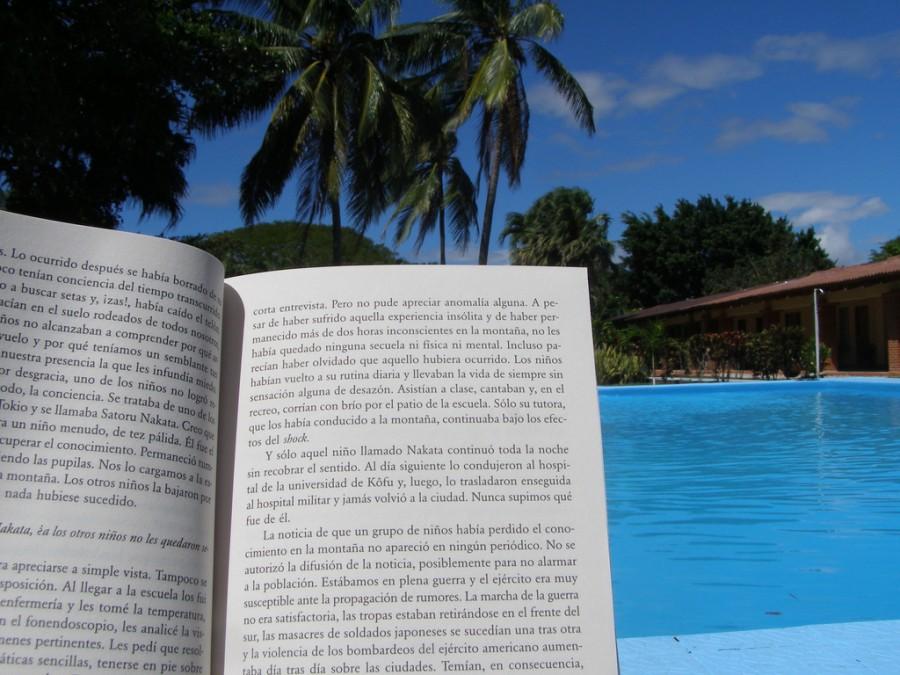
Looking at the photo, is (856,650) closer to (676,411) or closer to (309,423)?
(309,423)

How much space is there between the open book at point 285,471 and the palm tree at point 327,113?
15723 mm

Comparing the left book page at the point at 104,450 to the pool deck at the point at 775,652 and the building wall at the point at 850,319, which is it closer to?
the pool deck at the point at 775,652

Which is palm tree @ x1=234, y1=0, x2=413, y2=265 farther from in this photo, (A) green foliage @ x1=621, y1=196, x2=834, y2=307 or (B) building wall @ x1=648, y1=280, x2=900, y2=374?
(A) green foliage @ x1=621, y1=196, x2=834, y2=307

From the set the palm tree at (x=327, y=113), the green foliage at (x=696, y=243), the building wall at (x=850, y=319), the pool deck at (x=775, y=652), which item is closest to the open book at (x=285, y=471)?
the pool deck at (x=775, y=652)

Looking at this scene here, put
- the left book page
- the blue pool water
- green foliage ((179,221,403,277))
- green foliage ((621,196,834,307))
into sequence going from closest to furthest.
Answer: the left book page, the blue pool water, green foliage ((179,221,403,277)), green foliage ((621,196,834,307))

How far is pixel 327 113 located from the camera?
16.7 metres

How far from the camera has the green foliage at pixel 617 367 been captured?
763 inches

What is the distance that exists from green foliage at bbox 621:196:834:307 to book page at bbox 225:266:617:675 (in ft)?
121

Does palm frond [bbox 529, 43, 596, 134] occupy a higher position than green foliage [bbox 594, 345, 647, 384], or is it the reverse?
palm frond [bbox 529, 43, 596, 134]

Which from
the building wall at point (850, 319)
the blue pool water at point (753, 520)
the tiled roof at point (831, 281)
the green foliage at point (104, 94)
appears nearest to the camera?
the blue pool water at point (753, 520)

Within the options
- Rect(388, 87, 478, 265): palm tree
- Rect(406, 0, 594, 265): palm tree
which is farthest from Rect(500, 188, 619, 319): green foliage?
Rect(406, 0, 594, 265): palm tree

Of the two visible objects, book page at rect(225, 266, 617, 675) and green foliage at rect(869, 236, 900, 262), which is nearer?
book page at rect(225, 266, 617, 675)

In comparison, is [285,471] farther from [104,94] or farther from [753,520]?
[104,94]

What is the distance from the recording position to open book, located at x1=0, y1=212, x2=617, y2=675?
110 centimetres
